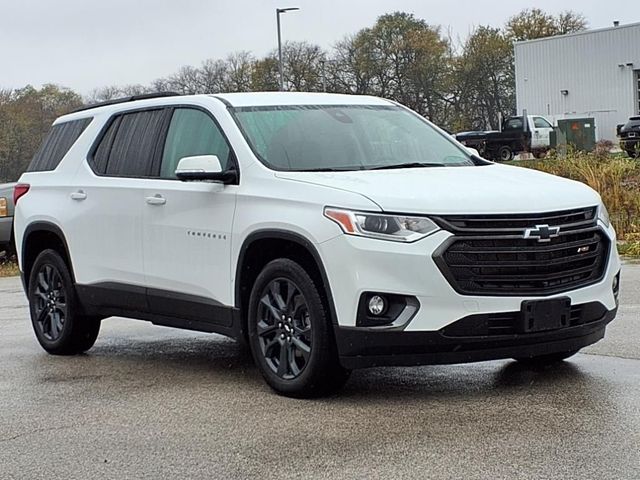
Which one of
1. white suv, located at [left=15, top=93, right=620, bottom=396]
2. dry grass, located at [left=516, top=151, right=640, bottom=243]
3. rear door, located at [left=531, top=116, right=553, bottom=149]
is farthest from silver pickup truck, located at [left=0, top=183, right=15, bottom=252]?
rear door, located at [left=531, top=116, right=553, bottom=149]

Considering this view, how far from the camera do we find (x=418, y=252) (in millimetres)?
5781

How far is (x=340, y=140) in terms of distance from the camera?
7137 mm

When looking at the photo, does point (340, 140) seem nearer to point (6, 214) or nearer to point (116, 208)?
point (116, 208)

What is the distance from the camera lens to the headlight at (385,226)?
5816mm

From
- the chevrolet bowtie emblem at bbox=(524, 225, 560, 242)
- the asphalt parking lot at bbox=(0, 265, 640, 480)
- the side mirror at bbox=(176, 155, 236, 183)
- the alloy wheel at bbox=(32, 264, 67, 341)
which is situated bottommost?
the asphalt parking lot at bbox=(0, 265, 640, 480)

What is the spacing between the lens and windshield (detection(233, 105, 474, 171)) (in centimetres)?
688

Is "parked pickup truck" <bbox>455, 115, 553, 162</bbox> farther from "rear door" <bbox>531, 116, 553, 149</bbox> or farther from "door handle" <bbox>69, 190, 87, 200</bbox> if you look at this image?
"door handle" <bbox>69, 190, 87, 200</bbox>

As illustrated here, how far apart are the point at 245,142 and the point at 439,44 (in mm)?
65886

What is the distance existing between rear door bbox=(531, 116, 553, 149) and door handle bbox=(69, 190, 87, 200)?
110ft

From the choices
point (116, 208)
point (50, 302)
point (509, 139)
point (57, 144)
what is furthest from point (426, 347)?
point (509, 139)

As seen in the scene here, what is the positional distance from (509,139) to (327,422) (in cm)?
3639

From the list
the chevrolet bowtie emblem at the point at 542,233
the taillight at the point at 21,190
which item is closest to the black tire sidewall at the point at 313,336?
the chevrolet bowtie emblem at the point at 542,233

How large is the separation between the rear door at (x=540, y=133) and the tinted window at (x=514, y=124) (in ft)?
1.90

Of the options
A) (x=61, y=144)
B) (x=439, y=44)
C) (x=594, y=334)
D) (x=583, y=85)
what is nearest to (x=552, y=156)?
(x=61, y=144)
